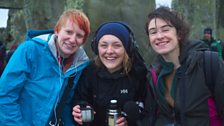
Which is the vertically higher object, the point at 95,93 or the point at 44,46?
the point at 44,46

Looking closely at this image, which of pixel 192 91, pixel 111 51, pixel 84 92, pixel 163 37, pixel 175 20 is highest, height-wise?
pixel 175 20

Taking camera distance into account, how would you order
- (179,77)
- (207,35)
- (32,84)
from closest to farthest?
1. (179,77)
2. (32,84)
3. (207,35)

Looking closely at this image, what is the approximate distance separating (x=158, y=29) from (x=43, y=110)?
3.65 feet

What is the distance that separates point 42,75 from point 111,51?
58 centimetres

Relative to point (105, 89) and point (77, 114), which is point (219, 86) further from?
point (77, 114)

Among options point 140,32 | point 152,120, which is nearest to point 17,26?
point 140,32

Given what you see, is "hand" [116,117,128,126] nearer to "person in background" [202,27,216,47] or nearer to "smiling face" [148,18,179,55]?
"smiling face" [148,18,179,55]

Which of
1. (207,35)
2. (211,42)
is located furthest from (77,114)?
(211,42)

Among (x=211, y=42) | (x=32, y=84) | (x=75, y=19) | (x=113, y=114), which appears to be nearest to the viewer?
(x=113, y=114)

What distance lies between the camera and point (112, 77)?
325 centimetres

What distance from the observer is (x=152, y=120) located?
9.66ft

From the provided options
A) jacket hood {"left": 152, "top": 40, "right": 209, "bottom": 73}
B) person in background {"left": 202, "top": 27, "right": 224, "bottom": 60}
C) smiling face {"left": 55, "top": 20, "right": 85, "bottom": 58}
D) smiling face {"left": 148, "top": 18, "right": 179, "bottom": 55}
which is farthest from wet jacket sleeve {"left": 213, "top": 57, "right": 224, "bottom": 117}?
person in background {"left": 202, "top": 27, "right": 224, "bottom": 60}

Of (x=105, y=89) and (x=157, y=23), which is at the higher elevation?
(x=157, y=23)

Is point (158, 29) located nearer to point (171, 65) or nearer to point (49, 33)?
point (171, 65)
